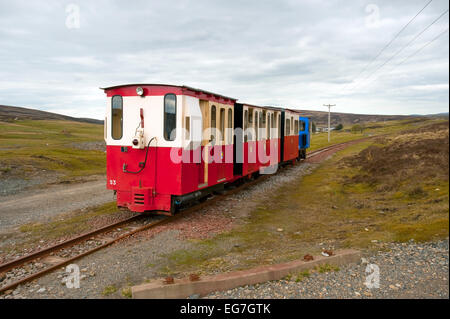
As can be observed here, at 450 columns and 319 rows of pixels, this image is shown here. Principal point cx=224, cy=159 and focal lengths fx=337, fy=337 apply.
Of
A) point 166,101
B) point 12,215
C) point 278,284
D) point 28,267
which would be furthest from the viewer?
point 12,215

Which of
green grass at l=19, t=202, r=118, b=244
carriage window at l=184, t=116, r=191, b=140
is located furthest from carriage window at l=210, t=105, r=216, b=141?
green grass at l=19, t=202, r=118, b=244

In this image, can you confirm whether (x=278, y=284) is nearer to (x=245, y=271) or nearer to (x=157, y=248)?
(x=245, y=271)

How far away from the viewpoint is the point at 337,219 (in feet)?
31.0

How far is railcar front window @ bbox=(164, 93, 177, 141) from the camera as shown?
8812 mm

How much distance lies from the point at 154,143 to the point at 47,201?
21.5 ft

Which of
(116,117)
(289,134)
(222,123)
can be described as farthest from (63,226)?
(289,134)

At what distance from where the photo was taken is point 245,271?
539 cm

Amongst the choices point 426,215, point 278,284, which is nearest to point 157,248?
point 278,284

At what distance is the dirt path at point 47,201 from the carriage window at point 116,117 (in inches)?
139

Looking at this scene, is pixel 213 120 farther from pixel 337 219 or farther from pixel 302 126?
pixel 302 126

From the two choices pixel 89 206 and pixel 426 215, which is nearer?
pixel 426 215

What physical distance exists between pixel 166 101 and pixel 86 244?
399cm

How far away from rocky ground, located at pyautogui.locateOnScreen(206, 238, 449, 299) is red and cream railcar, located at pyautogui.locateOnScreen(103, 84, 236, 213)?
4.47 m

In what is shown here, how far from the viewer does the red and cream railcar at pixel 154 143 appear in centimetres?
883
